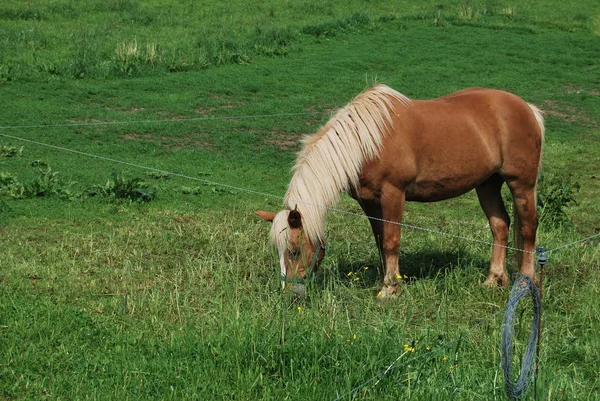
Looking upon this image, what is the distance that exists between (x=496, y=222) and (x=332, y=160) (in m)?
1.99

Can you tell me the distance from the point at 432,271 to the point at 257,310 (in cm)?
216

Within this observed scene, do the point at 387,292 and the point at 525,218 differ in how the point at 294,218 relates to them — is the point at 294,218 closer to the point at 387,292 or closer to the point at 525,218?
the point at 387,292

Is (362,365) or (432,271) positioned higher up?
(362,365)

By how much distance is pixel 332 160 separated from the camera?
6816mm

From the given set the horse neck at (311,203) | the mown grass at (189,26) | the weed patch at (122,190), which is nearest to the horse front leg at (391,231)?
the horse neck at (311,203)

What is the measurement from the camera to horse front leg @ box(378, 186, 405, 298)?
7.10m

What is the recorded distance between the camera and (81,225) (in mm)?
→ 8781

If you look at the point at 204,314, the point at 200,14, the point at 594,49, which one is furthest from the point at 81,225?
the point at 594,49

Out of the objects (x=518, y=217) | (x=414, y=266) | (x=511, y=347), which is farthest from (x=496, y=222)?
(x=511, y=347)

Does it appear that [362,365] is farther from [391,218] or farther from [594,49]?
[594,49]

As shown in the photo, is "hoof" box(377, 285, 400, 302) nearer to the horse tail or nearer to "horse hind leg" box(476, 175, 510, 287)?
"horse hind leg" box(476, 175, 510, 287)

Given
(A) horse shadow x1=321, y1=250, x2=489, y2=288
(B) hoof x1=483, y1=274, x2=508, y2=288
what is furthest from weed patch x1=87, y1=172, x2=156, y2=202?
(B) hoof x1=483, y1=274, x2=508, y2=288

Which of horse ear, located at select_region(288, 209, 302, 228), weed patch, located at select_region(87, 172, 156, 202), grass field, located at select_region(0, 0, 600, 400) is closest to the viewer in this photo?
grass field, located at select_region(0, 0, 600, 400)

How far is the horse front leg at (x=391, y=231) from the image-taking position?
7.10m
